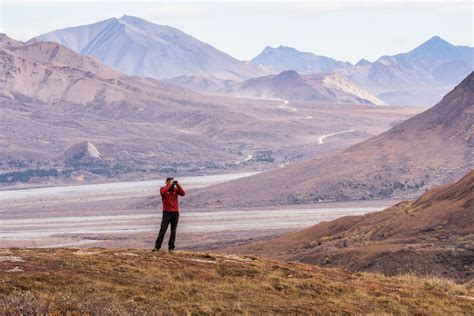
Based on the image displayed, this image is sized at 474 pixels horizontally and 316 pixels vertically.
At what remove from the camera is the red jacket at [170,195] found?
898 inches

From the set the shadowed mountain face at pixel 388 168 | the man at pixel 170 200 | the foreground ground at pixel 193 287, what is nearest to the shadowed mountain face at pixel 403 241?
the foreground ground at pixel 193 287

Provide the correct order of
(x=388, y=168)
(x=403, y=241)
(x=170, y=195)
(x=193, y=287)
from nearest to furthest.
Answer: (x=193, y=287), (x=170, y=195), (x=403, y=241), (x=388, y=168)

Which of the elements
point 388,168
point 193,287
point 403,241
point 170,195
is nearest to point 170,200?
point 170,195

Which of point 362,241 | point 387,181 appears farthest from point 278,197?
point 362,241

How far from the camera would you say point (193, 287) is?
63.7 feet

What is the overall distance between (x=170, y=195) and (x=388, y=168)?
82.4 meters

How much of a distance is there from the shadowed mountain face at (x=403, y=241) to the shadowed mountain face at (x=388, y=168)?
148 feet

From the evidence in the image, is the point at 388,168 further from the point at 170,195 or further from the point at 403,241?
the point at 170,195

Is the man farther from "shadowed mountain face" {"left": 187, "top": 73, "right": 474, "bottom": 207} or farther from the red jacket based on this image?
"shadowed mountain face" {"left": 187, "top": 73, "right": 474, "bottom": 207}

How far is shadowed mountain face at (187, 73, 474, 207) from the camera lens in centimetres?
9888

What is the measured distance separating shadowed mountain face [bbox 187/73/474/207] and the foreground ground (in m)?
73.6

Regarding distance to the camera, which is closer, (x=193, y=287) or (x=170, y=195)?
(x=193, y=287)

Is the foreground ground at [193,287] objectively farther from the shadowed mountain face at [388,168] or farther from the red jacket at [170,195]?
the shadowed mountain face at [388,168]

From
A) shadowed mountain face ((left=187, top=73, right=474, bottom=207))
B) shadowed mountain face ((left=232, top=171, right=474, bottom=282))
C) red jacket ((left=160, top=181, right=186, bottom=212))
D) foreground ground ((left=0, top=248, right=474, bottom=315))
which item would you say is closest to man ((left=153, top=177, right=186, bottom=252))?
red jacket ((left=160, top=181, right=186, bottom=212))
